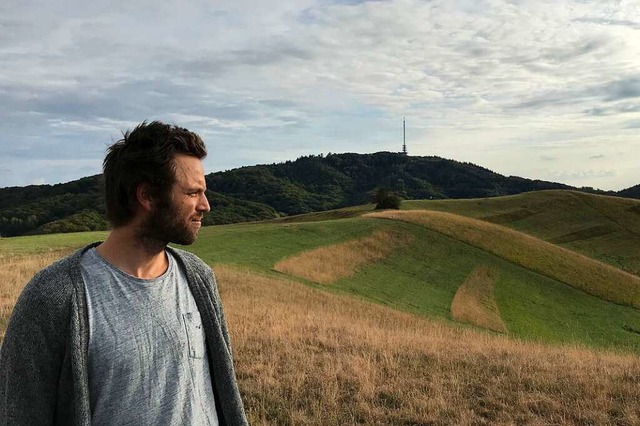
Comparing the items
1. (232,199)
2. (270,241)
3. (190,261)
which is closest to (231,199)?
(232,199)

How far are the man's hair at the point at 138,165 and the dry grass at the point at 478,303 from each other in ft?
76.9

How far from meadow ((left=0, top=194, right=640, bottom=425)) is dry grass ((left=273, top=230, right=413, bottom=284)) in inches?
6.1

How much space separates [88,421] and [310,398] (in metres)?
5.55

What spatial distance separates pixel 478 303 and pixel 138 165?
28.3 meters

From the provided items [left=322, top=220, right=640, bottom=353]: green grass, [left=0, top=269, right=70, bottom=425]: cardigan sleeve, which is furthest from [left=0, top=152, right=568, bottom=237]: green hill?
[left=0, top=269, right=70, bottom=425]: cardigan sleeve

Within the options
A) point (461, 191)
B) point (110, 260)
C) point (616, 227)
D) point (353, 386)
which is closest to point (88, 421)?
point (110, 260)

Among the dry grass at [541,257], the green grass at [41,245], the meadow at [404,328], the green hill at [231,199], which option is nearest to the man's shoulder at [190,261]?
the meadow at [404,328]

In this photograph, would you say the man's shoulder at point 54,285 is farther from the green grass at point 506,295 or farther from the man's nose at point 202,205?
the green grass at point 506,295

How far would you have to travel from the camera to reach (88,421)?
7.02ft

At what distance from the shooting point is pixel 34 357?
206cm

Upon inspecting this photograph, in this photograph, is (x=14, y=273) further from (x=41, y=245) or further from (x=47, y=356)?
(x=47, y=356)

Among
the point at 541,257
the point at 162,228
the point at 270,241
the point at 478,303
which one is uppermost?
the point at 162,228

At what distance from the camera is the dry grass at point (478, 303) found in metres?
24.8

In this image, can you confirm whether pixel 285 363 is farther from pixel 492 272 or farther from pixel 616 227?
pixel 616 227
